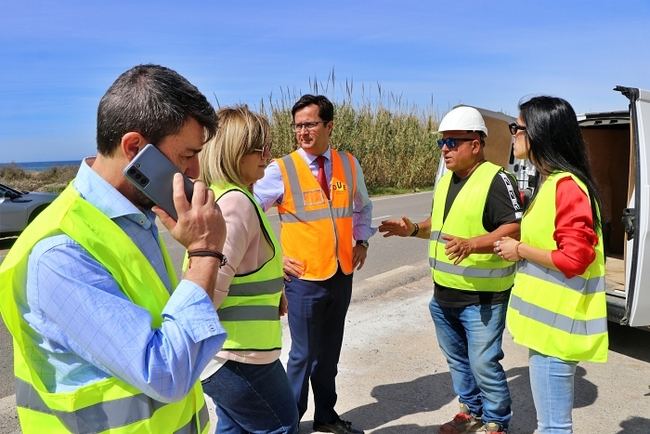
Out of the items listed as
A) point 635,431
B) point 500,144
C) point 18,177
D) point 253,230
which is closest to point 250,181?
point 253,230

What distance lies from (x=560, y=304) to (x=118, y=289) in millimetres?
2042

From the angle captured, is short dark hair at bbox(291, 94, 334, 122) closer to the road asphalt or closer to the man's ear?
the road asphalt

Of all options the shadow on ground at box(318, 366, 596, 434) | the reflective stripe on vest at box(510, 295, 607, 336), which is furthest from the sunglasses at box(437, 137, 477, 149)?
the shadow on ground at box(318, 366, 596, 434)

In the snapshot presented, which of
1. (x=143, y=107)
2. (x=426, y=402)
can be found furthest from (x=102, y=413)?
(x=426, y=402)

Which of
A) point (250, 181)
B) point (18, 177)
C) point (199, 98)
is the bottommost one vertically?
point (18, 177)

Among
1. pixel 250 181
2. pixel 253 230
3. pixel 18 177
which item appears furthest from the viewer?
pixel 18 177

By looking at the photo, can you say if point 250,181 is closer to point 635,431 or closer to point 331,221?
point 331,221

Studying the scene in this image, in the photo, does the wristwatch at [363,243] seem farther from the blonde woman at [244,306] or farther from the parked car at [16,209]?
the parked car at [16,209]

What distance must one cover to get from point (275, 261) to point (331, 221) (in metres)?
1.11

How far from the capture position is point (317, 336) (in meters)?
3.43

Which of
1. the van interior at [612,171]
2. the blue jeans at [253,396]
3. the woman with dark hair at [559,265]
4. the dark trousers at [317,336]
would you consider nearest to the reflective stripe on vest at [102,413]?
the blue jeans at [253,396]

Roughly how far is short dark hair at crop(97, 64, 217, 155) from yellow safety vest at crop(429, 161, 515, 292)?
2228 mm

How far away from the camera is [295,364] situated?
11.0 ft

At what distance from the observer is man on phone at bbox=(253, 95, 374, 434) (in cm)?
339
